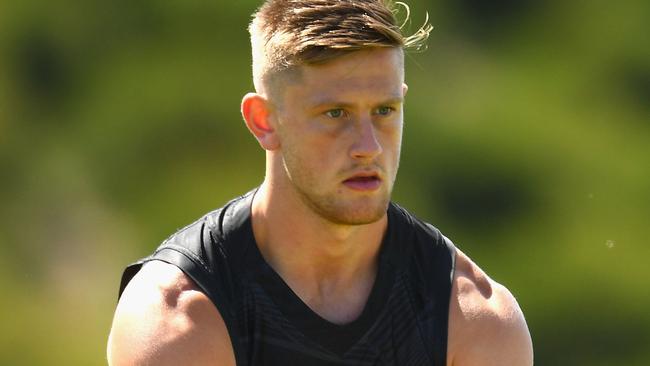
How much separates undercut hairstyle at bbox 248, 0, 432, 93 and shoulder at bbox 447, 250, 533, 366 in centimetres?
58

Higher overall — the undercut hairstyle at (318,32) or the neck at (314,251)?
the undercut hairstyle at (318,32)

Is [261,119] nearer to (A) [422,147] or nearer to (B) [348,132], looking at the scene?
(B) [348,132]

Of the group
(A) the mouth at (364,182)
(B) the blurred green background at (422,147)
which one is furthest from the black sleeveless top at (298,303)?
(B) the blurred green background at (422,147)

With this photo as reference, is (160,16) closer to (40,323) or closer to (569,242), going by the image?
(40,323)

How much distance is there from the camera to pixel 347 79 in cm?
306

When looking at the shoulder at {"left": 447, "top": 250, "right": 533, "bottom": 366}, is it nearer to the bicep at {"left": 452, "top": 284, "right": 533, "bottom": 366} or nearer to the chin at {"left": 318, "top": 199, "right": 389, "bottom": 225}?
the bicep at {"left": 452, "top": 284, "right": 533, "bottom": 366}

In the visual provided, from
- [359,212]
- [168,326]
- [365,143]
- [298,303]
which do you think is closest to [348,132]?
[365,143]

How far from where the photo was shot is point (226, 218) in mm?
3266

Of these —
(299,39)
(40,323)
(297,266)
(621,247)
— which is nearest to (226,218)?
(297,266)

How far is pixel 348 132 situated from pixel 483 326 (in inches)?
22.4

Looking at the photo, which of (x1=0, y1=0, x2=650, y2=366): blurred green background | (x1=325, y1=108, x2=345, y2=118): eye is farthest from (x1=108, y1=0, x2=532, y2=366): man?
(x1=0, y1=0, x2=650, y2=366): blurred green background

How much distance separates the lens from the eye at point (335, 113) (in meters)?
3.07

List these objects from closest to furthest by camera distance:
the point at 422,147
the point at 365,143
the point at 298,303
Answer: the point at 365,143
the point at 298,303
the point at 422,147

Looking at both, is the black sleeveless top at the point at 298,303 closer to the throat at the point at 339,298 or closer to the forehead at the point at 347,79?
the throat at the point at 339,298
